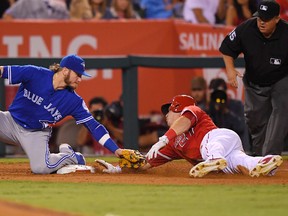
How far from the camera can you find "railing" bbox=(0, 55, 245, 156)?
1332 cm

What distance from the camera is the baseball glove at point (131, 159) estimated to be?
10.0 m

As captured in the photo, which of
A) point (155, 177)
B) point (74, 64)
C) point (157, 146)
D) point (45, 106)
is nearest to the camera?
point (157, 146)

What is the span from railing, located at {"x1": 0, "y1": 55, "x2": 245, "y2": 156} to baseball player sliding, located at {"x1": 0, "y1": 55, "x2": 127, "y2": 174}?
299cm

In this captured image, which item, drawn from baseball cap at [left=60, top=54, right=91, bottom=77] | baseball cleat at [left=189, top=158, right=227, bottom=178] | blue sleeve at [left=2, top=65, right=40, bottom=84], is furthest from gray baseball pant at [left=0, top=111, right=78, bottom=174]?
baseball cleat at [left=189, top=158, right=227, bottom=178]

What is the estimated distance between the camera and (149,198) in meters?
8.04

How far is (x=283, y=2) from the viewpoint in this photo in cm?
1391

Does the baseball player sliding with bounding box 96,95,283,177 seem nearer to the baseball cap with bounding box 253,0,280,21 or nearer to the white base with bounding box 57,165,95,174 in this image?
the white base with bounding box 57,165,95,174

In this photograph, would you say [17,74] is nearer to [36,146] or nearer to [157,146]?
[36,146]

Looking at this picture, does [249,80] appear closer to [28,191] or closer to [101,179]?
[101,179]

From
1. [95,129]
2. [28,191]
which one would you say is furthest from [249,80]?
[28,191]

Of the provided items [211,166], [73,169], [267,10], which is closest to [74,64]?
[73,169]

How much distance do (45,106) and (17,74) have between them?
435 mm

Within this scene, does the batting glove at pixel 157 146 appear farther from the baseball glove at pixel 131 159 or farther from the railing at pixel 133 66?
the railing at pixel 133 66

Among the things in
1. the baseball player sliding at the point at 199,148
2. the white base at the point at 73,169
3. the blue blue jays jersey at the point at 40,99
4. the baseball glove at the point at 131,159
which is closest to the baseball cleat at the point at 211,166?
the baseball player sliding at the point at 199,148
